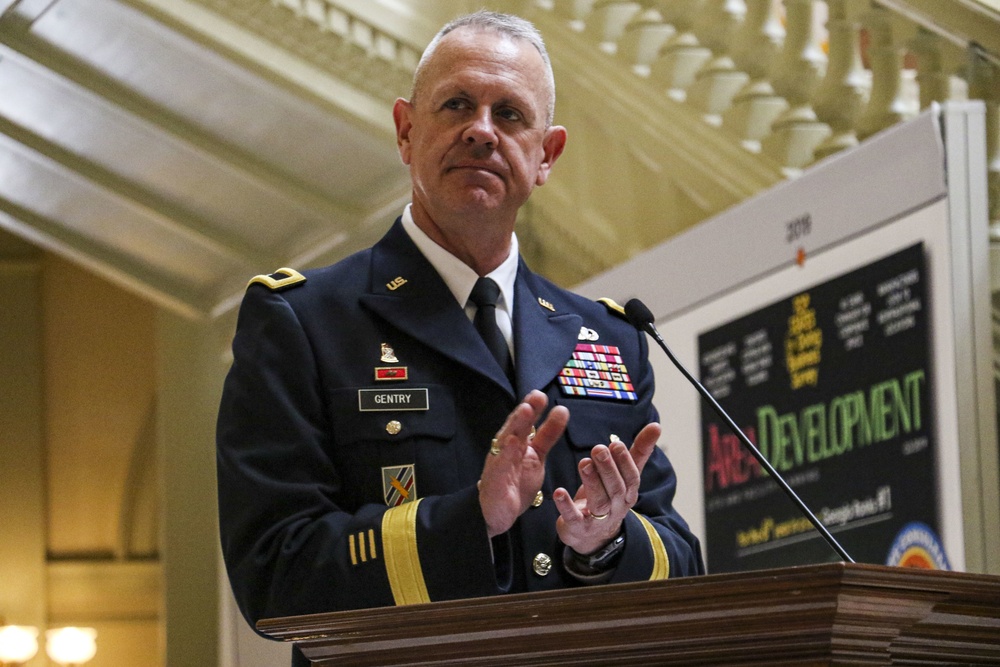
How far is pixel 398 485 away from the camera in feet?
6.74

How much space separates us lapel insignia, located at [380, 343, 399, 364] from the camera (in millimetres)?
2142

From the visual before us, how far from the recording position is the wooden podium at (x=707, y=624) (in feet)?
4.61

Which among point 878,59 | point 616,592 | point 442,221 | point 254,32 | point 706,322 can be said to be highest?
point 254,32

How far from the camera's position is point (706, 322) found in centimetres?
444

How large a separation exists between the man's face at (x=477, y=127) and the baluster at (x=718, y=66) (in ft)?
9.17

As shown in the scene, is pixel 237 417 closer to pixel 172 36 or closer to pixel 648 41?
pixel 648 41

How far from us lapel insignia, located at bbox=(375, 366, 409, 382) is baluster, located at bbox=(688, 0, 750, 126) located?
307cm

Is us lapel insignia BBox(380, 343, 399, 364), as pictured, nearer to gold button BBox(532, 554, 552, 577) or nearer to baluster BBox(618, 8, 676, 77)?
gold button BBox(532, 554, 552, 577)

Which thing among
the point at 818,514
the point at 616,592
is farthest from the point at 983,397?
the point at 616,592

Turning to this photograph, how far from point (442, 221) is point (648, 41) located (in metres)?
3.26

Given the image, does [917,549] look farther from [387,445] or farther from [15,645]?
[15,645]

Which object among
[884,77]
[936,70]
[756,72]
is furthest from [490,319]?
[756,72]

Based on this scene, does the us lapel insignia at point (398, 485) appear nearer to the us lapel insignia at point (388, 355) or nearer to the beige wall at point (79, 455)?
the us lapel insignia at point (388, 355)

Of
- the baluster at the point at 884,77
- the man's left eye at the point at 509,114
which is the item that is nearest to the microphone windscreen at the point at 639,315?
the man's left eye at the point at 509,114
